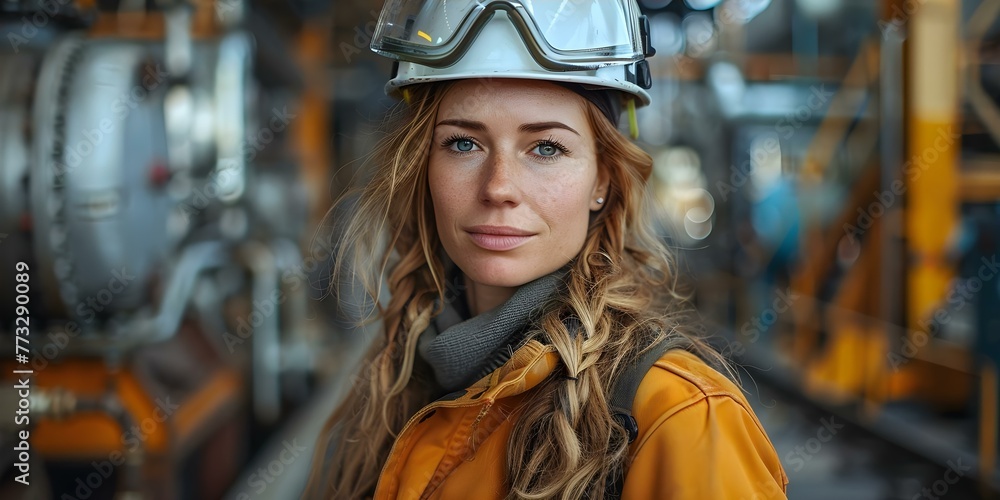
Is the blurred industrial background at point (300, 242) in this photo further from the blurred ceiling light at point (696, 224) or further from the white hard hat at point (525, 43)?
the blurred ceiling light at point (696, 224)

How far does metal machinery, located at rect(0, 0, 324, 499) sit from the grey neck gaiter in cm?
179

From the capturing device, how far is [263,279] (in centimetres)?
518

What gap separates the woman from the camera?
3.92 feet

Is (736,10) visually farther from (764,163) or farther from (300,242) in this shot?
(300,242)

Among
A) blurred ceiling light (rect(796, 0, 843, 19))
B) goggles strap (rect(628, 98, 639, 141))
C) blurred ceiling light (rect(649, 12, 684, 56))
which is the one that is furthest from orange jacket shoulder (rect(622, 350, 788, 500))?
blurred ceiling light (rect(649, 12, 684, 56))

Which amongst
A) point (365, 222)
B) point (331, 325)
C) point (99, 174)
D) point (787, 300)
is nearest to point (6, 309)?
point (99, 174)

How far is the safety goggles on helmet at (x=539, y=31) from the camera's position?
1408mm

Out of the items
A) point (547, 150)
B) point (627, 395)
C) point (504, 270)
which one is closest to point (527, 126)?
point (547, 150)

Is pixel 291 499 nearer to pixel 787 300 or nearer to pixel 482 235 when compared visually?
pixel 482 235

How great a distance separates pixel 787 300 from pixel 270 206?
509 centimetres

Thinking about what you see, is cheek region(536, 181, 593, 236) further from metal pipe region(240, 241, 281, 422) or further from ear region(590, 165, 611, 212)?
metal pipe region(240, 241, 281, 422)

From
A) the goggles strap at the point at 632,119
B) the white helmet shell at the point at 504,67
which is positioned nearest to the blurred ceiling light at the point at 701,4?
the goggles strap at the point at 632,119

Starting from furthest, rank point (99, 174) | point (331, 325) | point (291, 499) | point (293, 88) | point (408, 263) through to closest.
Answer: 1. point (331, 325)
2. point (293, 88)
3. point (291, 499)
4. point (99, 174)
5. point (408, 263)

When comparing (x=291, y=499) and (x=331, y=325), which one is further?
(x=331, y=325)
